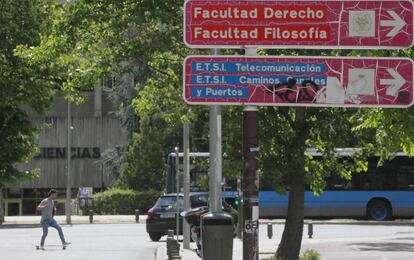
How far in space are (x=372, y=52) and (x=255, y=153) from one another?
314 centimetres

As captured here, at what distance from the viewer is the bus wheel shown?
40.0m

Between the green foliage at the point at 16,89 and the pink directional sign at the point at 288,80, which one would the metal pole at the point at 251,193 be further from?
the green foliage at the point at 16,89

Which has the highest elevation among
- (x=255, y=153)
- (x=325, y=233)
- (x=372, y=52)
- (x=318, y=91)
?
(x=372, y=52)

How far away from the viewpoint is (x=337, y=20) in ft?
34.6

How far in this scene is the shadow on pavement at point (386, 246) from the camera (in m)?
23.2

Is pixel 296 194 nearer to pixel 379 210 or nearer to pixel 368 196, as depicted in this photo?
pixel 368 196

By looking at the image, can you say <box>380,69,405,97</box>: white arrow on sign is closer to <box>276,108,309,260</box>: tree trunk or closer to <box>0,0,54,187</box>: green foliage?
<box>0,0,54,187</box>: green foliage

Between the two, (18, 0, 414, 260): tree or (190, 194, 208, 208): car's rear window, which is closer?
(18, 0, 414, 260): tree

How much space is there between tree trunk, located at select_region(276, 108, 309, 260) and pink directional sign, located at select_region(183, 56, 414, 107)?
731cm

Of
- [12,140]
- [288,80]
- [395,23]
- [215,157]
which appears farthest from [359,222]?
[288,80]

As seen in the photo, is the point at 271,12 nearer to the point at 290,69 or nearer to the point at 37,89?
the point at 290,69

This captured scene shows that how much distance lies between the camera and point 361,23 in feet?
34.8

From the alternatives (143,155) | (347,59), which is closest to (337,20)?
(347,59)

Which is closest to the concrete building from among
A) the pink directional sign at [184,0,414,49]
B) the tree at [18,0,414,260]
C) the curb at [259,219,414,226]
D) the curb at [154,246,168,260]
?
the curb at [259,219,414,226]
